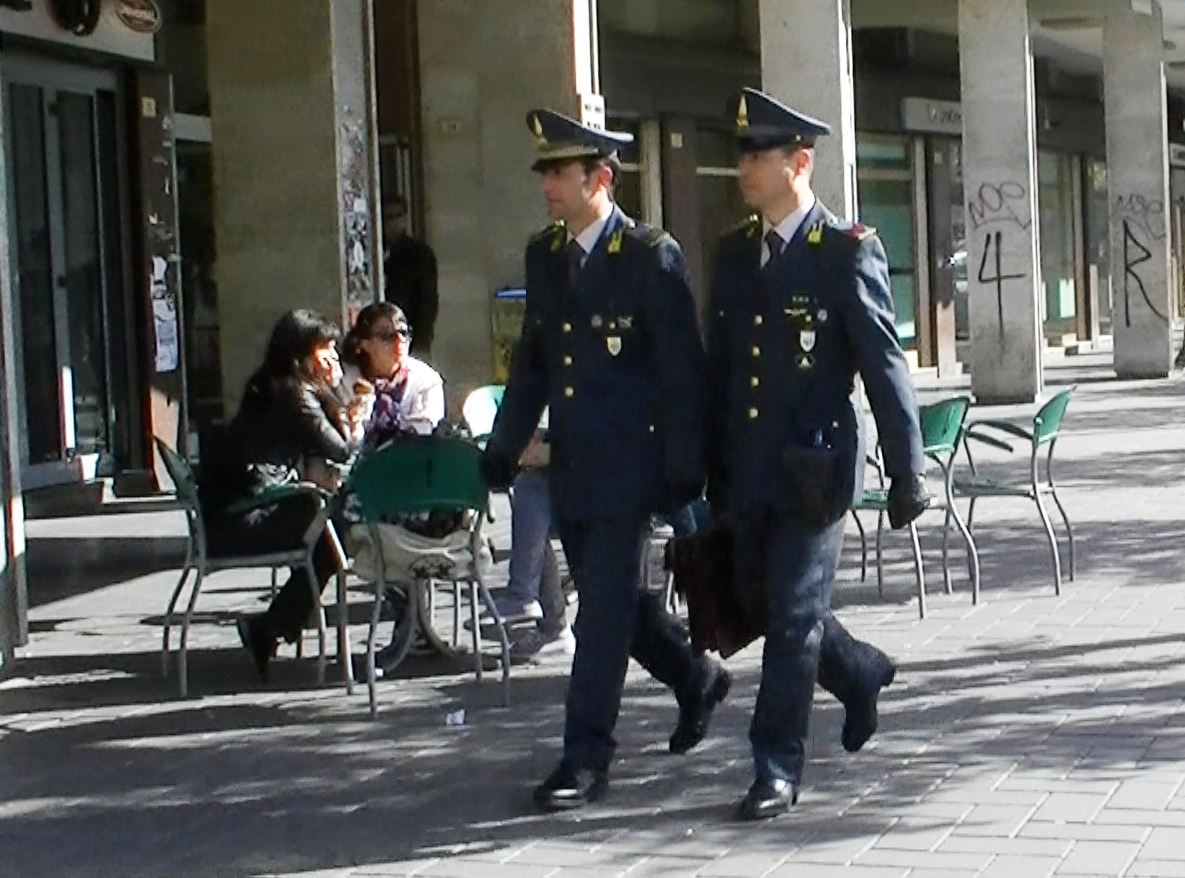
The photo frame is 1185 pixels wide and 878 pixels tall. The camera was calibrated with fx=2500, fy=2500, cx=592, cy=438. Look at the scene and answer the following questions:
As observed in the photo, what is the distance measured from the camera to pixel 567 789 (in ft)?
23.9

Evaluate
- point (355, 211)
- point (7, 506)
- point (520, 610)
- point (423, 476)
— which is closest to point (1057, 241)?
point (355, 211)

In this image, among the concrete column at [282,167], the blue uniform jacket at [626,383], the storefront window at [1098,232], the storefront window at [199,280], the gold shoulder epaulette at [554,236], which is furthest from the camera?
the storefront window at [1098,232]

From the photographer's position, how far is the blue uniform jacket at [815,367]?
6980 millimetres

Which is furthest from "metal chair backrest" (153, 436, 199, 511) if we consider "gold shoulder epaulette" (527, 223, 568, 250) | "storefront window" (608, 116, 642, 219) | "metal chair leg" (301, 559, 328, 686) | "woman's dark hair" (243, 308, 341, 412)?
"storefront window" (608, 116, 642, 219)

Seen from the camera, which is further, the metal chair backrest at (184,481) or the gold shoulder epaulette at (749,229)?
the metal chair backrest at (184,481)

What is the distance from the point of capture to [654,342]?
7.26 m

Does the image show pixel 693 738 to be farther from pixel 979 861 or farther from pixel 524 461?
pixel 524 461

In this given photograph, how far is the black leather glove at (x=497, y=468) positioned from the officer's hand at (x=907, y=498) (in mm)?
1247

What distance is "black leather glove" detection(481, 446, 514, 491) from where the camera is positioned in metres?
7.55

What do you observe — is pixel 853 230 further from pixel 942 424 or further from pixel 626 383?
pixel 942 424

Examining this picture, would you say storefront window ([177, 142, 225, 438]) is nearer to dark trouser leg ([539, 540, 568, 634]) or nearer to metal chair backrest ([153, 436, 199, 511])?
dark trouser leg ([539, 540, 568, 634])

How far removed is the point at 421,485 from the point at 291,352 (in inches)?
45.3

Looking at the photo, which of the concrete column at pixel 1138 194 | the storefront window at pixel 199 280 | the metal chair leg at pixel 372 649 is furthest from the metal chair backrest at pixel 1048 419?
the concrete column at pixel 1138 194

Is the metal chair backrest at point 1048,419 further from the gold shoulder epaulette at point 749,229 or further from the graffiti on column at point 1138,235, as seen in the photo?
the graffiti on column at point 1138,235
